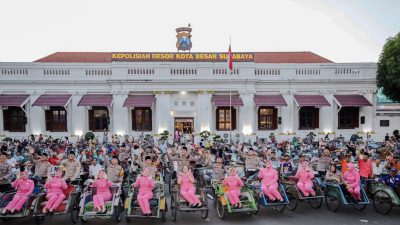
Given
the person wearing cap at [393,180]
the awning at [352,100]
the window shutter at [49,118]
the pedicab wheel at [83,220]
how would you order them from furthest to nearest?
the window shutter at [49,118] < the awning at [352,100] < the person wearing cap at [393,180] < the pedicab wheel at [83,220]

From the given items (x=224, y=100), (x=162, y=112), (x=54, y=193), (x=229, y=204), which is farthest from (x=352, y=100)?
(x=54, y=193)

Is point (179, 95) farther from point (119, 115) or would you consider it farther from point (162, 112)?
point (119, 115)

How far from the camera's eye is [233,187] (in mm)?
8891

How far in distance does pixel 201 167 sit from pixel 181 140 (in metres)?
10.6

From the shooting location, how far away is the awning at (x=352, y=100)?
24.5 meters

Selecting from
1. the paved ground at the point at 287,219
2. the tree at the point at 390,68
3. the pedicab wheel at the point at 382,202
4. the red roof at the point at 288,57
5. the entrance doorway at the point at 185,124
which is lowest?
the paved ground at the point at 287,219

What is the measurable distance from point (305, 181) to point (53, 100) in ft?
67.6

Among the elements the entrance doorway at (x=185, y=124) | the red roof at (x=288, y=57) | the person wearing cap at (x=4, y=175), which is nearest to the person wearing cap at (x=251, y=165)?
the person wearing cap at (x=4, y=175)

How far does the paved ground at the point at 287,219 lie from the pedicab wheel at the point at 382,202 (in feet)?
0.52

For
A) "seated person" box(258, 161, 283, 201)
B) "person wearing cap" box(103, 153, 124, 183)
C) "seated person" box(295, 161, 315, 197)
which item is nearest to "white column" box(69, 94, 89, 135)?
"person wearing cap" box(103, 153, 124, 183)

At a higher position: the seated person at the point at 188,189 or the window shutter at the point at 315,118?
the window shutter at the point at 315,118

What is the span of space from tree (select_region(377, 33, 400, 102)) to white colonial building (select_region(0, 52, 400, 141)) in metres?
0.74

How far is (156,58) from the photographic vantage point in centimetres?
2458

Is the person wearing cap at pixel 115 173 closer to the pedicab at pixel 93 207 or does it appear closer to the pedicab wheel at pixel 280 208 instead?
the pedicab at pixel 93 207
